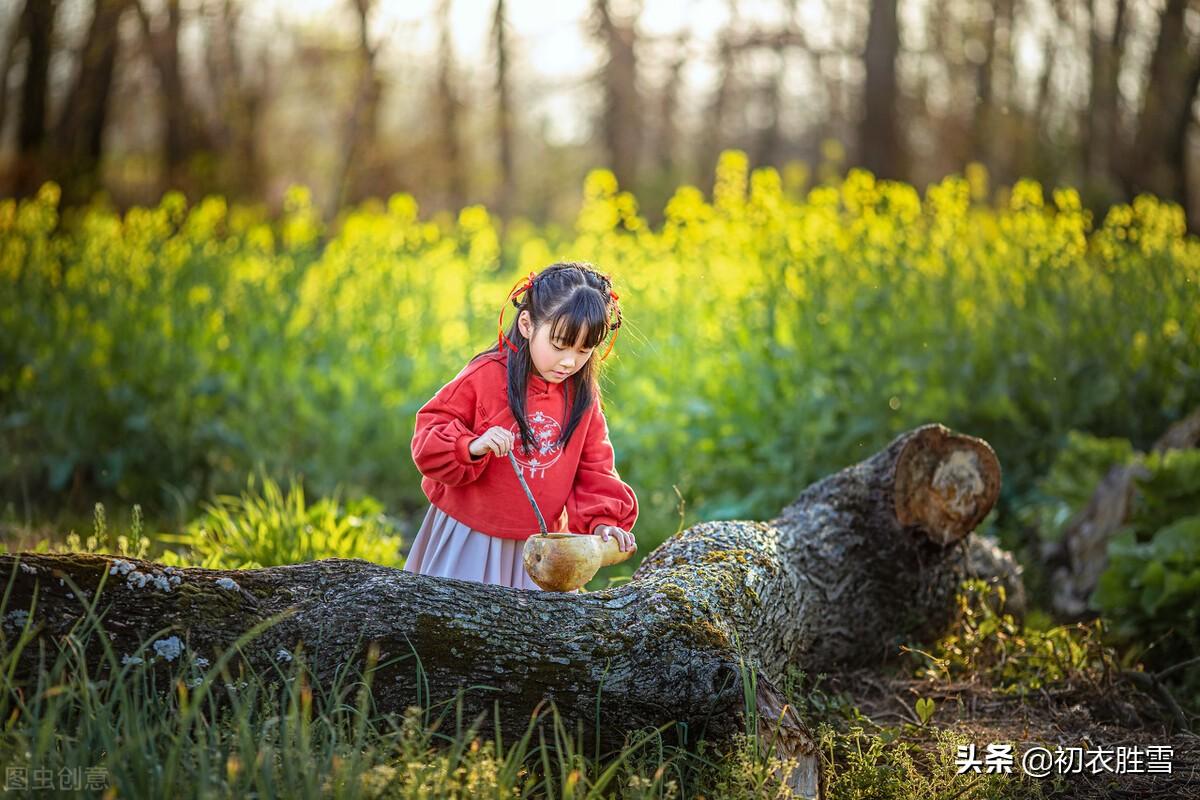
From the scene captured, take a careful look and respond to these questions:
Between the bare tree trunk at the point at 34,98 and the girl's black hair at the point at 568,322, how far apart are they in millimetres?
8820

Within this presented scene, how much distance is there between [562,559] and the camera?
2551 mm

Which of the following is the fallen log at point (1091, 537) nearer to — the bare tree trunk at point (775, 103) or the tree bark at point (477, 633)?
the tree bark at point (477, 633)

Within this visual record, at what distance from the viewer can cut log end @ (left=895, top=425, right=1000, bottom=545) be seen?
137 inches

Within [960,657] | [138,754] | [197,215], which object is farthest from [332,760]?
[197,215]

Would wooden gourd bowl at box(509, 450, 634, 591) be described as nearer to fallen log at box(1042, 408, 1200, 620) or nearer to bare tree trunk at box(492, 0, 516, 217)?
fallen log at box(1042, 408, 1200, 620)

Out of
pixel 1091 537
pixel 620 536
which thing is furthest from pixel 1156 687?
pixel 620 536

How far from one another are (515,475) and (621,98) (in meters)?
16.5

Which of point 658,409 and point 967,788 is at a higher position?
point 658,409

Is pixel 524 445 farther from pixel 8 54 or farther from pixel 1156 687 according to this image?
pixel 8 54

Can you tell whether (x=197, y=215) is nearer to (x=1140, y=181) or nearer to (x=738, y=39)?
(x=1140, y=181)

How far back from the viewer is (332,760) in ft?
6.23

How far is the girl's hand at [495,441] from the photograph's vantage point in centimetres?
263

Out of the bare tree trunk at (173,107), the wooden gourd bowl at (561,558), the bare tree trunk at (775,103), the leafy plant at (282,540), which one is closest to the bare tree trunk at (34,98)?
the bare tree trunk at (173,107)

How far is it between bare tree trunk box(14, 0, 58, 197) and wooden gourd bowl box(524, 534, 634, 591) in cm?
928
